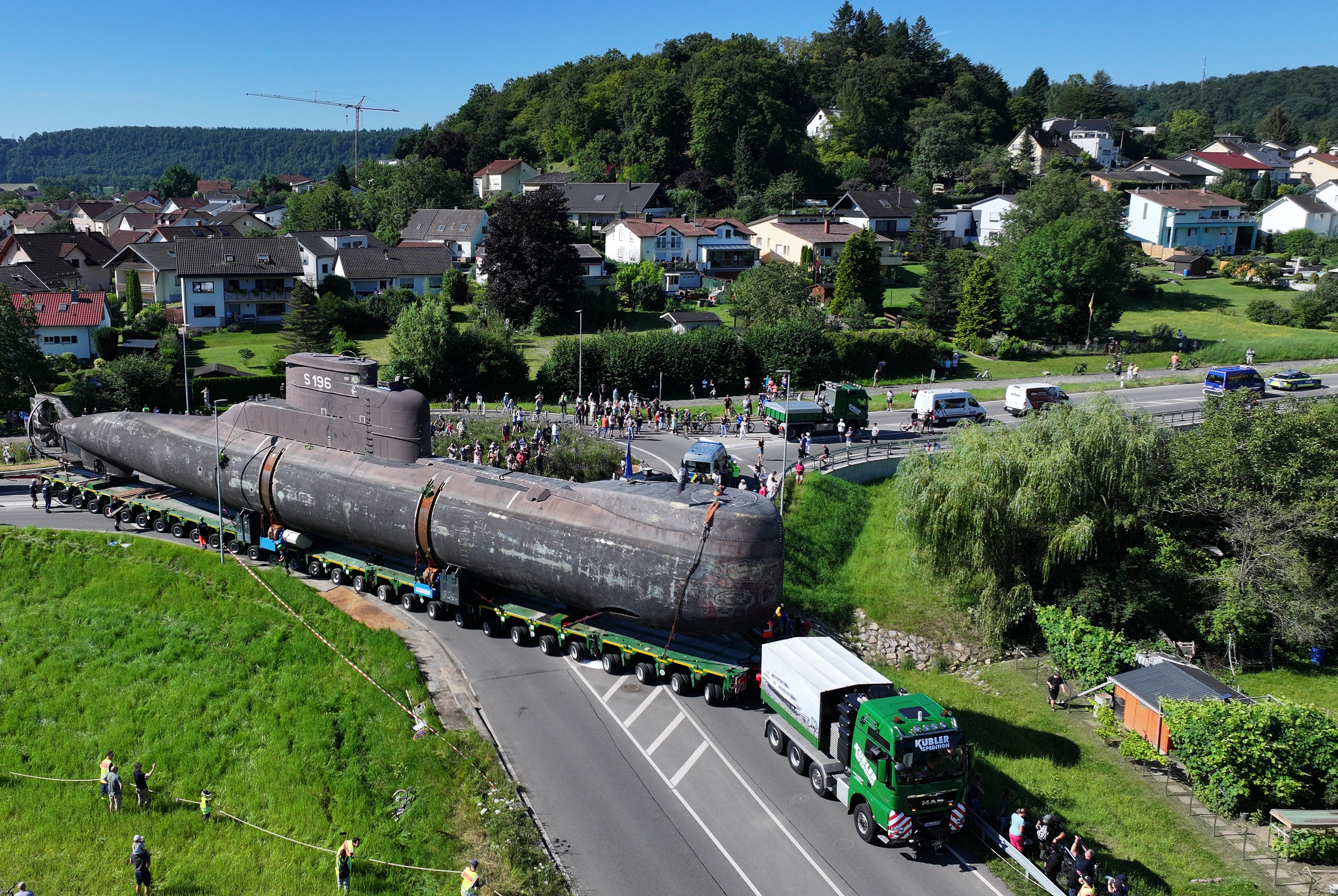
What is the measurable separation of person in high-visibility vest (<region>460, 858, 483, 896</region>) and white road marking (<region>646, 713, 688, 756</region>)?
5.55 meters

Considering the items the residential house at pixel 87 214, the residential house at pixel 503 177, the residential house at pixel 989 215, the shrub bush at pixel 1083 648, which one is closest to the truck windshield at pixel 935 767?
the shrub bush at pixel 1083 648

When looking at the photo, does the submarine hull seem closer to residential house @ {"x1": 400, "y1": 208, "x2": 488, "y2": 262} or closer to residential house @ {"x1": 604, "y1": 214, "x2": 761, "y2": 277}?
residential house @ {"x1": 604, "y1": 214, "x2": 761, "y2": 277}

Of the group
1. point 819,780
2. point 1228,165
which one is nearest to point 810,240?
point 819,780

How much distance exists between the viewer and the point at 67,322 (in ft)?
217

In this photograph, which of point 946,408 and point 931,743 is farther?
point 946,408

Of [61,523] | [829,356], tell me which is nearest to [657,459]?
[829,356]

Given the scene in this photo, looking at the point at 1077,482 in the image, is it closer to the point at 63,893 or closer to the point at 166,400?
the point at 63,893

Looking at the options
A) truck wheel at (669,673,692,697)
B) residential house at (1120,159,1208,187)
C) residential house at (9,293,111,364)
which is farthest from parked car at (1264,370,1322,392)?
residential house at (1120,159,1208,187)

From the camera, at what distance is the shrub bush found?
29.7 meters

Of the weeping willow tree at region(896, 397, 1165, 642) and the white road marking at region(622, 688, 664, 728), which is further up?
the weeping willow tree at region(896, 397, 1165, 642)

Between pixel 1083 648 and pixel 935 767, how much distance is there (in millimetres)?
13062

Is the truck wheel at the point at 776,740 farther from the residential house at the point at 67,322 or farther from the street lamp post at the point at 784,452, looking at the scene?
the residential house at the point at 67,322

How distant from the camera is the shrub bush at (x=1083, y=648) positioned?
2973cm

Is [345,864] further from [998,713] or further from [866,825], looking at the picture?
[998,713]
